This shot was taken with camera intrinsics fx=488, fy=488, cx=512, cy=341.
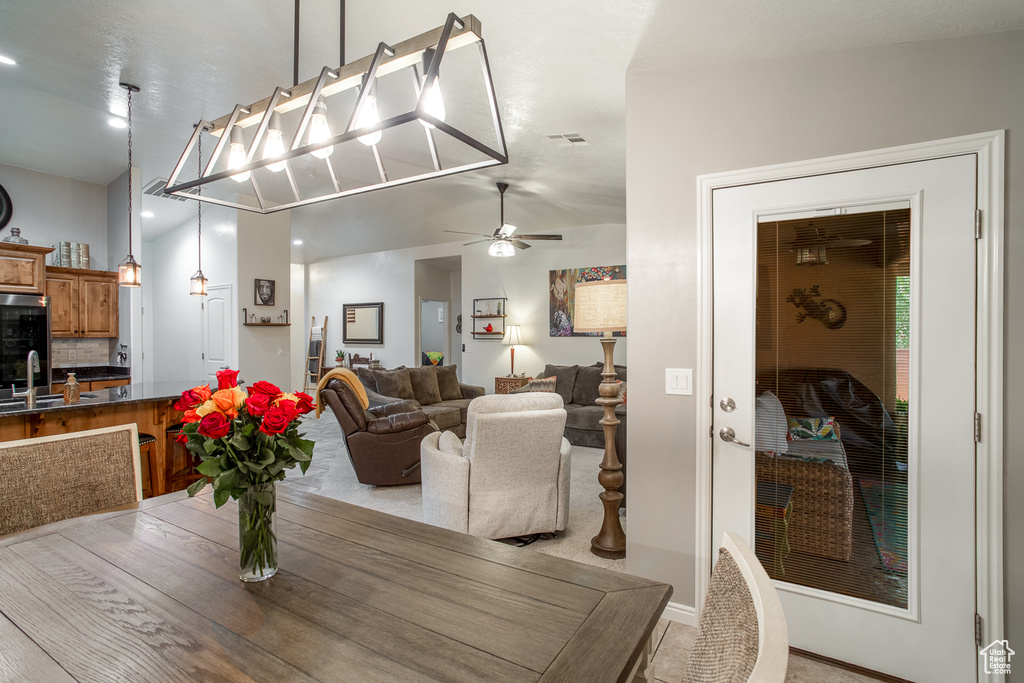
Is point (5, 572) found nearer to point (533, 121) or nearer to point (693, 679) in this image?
point (693, 679)

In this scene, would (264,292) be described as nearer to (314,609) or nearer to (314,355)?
(314,355)

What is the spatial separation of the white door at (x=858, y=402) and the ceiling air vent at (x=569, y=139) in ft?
5.88

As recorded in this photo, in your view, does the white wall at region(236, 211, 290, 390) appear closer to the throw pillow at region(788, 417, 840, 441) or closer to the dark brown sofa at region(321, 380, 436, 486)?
the dark brown sofa at region(321, 380, 436, 486)

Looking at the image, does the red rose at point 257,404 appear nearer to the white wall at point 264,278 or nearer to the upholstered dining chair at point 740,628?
the upholstered dining chair at point 740,628

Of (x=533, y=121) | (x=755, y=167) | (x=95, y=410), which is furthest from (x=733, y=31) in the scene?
(x=95, y=410)

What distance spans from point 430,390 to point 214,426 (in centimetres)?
526

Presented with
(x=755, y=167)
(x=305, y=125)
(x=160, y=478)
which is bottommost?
(x=160, y=478)

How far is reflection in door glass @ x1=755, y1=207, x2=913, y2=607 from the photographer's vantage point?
190cm

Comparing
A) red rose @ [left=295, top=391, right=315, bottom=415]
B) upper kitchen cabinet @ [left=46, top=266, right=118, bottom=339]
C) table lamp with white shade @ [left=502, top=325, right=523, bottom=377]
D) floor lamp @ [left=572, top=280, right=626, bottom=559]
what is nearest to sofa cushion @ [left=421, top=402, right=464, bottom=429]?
table lamp with white shade @ [left=502, top=325, right=523, bottom=377]

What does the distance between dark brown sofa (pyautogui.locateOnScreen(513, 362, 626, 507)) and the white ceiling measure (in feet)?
7.63

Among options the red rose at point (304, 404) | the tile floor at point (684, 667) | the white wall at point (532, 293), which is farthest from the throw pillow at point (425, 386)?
the red rose at point (304, 404)

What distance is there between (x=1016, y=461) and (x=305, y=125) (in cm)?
256

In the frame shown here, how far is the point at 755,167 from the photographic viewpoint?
2098 millimetres

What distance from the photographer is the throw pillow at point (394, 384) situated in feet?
19.0
